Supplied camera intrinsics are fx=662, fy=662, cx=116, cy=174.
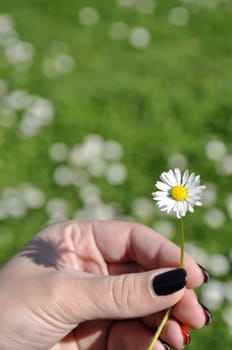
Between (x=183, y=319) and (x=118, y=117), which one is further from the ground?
(x=118, y=117)

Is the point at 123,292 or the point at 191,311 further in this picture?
the point at 191,311

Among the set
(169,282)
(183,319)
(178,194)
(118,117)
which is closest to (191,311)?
(183,319)

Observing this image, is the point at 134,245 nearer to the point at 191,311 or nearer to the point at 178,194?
the point at 191,311

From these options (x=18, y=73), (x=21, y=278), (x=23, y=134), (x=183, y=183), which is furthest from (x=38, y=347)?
(x=18, y=73)

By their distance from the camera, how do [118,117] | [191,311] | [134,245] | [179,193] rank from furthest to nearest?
[118,117] → [134,245] → [191,311] → [179,193]

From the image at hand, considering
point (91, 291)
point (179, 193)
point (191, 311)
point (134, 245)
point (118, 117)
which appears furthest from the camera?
point (118, 117)

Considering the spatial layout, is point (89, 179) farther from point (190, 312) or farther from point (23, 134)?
point (190, 312)

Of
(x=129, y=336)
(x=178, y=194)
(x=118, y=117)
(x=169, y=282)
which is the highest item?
(x=118, y=117)

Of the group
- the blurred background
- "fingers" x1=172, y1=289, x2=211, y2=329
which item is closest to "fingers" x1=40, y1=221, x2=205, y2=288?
"fingers" x1=172, y1=289, x2=211, y2=329
